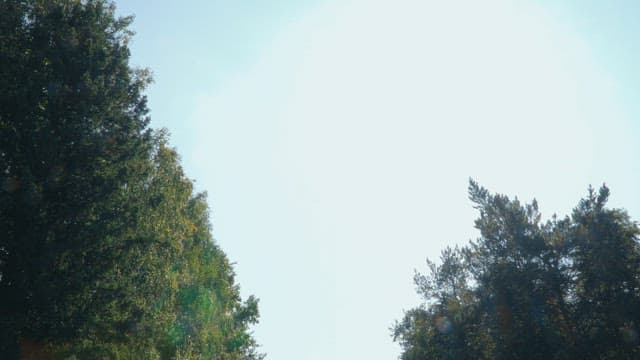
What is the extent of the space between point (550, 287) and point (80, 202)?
22373 millimetres

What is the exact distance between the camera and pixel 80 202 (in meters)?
14.6

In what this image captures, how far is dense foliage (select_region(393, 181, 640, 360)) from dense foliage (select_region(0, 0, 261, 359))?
1590 centimetres

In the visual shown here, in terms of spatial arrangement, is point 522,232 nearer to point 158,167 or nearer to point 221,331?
point 221,331

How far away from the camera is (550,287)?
23.2 metres

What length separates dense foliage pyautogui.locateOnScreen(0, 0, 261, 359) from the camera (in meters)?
13.5

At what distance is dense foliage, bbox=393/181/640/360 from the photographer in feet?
70.7

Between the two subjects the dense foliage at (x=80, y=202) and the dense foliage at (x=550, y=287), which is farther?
the dense foliage at (x=550, y=287)

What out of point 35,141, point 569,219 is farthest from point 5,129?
point 569,219

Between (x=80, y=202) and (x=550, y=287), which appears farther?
(x=550, y=287)

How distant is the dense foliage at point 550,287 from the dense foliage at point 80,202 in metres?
15.9

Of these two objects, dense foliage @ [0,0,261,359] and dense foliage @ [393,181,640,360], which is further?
dense foliage @ [393,181,640,360]

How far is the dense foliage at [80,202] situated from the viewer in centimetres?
1346

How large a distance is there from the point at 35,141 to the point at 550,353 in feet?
78.9

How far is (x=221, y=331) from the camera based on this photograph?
22.5 meters
